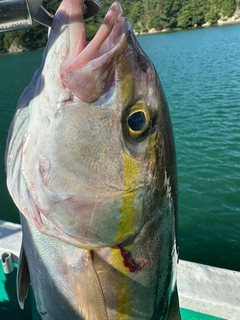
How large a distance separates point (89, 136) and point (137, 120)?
182mm

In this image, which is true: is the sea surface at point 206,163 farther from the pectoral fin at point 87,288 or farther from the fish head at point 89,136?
the fish head at point 89,136

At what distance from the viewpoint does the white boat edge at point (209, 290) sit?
8.05ft

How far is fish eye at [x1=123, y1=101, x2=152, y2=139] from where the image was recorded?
4.24ft

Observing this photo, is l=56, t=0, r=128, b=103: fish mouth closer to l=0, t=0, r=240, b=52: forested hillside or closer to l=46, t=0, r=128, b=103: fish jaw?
l=46, t=0, r=128, b=103: fish jaw

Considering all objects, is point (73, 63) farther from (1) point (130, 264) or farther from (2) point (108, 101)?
(1) point (130, 264)

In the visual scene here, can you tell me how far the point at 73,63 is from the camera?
3.91 feet

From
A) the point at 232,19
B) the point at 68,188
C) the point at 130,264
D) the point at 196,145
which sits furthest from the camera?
the point at 232,19

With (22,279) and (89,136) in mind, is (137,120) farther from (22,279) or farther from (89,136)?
(22,279)

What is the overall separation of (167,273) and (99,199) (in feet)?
1.76

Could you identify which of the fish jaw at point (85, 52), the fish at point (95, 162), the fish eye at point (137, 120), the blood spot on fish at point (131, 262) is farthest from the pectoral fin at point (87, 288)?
the fish jaw at point (85, 52)

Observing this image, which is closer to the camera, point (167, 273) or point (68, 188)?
point (68, 188)

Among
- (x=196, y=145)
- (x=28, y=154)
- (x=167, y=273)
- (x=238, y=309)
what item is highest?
(x=28, y=154)

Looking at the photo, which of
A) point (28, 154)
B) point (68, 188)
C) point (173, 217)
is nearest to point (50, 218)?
point (68, 188)

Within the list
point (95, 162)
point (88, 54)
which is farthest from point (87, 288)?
point (88, 54)
